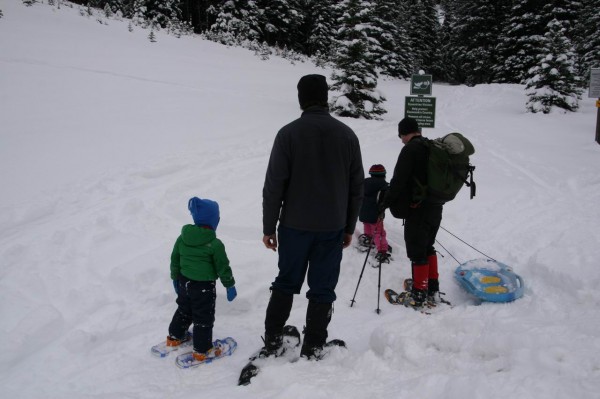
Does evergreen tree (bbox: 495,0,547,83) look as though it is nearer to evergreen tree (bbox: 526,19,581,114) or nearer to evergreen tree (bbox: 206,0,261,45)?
evergreen tree (bbox: 526,19,581,114)

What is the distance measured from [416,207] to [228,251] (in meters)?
2.55

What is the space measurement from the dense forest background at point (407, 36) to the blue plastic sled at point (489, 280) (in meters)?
11.5

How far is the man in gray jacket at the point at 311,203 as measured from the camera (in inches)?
111

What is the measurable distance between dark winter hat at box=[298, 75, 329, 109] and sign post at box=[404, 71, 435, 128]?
7335 millimetres

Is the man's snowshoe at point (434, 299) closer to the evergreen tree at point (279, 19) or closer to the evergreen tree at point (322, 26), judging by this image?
the evergreen tree at point (279, 19)

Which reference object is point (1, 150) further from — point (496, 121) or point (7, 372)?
point (496, 121)

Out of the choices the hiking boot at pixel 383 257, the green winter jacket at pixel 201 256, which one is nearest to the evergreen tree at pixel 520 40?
the hiking boot at pixel 383 257

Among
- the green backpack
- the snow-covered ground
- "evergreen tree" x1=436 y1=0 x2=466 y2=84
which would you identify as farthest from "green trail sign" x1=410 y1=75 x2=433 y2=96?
"evergreen tree" x1=436 y1=0 x2=466 y2=84

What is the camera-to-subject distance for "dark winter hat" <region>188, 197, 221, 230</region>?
3.35 meters

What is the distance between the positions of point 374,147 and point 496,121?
26.1 feet

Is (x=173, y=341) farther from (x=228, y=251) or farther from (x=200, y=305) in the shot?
(x=228, y=251)

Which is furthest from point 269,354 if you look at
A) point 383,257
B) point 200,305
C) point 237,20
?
point 237,20

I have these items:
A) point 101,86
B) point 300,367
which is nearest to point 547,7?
point 101,86

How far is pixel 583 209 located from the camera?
637 centimetres
